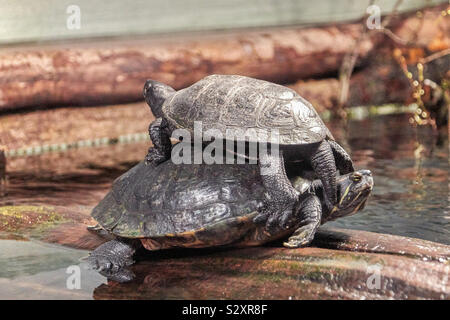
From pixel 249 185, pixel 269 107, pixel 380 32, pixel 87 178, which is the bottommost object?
pixel 87 178

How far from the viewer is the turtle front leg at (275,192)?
10.9 ft

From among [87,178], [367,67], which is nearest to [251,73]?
[367,67]

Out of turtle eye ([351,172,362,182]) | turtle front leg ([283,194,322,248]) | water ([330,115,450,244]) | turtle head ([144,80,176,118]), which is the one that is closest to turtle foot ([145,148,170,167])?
turtle head ([144,80,176,118])

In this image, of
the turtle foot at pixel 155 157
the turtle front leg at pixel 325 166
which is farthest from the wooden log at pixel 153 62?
the turtle front leg at pixel 325 166

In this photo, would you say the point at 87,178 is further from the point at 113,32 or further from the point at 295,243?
the point at 113,32

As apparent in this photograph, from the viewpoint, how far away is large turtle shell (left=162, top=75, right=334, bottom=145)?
11.2ft

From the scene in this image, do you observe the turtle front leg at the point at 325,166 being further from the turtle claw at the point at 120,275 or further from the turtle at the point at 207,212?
the turtle claw at the point at 120,275

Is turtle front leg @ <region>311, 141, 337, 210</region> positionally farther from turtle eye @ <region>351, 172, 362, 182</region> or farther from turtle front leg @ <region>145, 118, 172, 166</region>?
turtle front leg @ <region>145, 118, 172, 166</region>

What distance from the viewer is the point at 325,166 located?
135 inches

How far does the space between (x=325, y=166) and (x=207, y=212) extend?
0.72 metres

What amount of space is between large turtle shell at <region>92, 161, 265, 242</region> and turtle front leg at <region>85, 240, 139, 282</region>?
9 cm

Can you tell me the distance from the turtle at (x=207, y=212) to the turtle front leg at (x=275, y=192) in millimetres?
35
